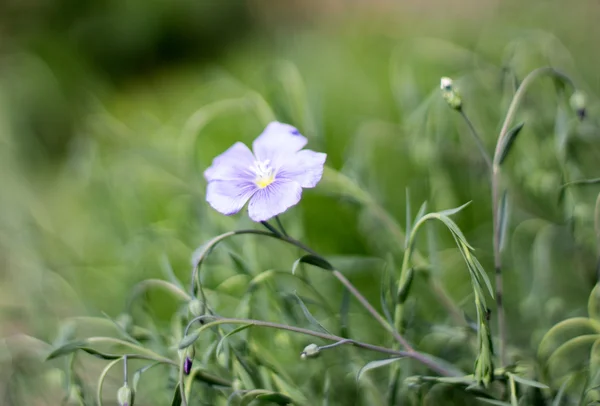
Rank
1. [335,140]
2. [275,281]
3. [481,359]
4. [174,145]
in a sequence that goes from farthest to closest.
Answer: [335,140], [174,145], [275,281], [481,359]

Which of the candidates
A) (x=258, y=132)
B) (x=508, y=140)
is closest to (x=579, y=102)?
(x=508, y=140)

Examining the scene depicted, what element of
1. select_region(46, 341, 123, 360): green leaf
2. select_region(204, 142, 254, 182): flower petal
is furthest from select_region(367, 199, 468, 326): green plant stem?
select_region(46, 341, 123, 360): green leaf

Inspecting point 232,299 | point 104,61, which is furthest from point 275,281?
point 104,61

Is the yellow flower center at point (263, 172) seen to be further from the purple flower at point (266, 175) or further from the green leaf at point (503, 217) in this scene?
the green leaf at point (503, 217)

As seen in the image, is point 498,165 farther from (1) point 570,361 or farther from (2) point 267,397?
(1) point 570,361

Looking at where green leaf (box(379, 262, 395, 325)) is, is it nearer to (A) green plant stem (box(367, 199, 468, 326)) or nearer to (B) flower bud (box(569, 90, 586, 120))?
(A) green plant stem (box(367, 199, 468, 326))

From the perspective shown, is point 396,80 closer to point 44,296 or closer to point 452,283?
point 452,283

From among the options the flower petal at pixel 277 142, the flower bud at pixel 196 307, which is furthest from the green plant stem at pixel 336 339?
the flower petal at pixel 277 142
